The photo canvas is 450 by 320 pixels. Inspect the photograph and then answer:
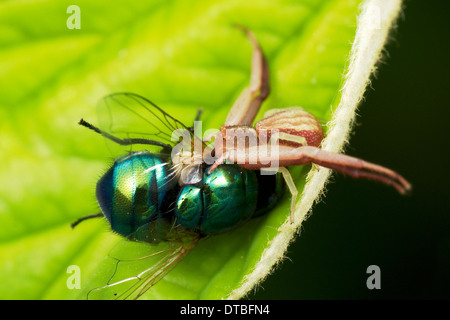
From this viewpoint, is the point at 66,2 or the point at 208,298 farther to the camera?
the point at 66,2

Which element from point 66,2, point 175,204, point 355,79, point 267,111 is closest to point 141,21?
point 66,2

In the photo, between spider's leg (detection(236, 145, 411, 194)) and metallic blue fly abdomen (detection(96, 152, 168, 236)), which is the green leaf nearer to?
metallic blue fly abdomen (detection(96, 152, 168, 236))

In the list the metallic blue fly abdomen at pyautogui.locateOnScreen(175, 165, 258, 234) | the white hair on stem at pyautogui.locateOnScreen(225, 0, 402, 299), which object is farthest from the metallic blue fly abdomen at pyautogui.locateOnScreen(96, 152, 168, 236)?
the white hair on stem at pyautogui.locateOnScreen(225, 0, 402, 299)

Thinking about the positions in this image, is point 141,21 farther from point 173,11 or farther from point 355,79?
point 355,79

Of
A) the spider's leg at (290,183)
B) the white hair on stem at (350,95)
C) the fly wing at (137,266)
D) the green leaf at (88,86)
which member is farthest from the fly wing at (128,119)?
the white hair on stem at (350,95)

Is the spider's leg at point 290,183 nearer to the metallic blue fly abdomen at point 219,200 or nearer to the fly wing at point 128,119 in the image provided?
the metallic blue fly abdomen at point 219,200
